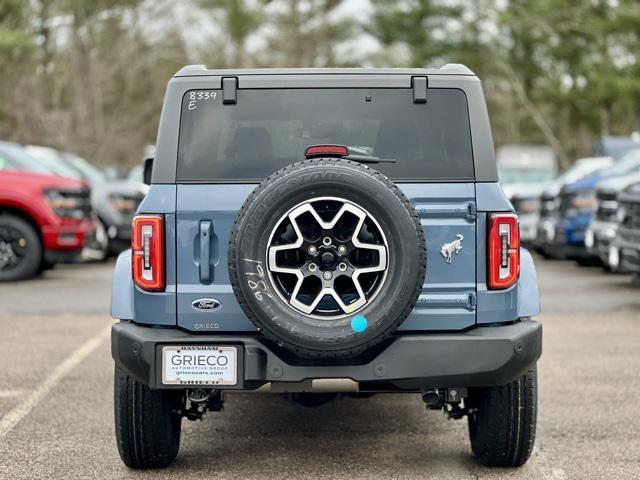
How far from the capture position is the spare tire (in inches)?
204

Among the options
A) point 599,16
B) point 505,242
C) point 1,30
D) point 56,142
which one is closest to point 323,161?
point 505,242

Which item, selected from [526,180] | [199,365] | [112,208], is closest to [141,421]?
[199,365]

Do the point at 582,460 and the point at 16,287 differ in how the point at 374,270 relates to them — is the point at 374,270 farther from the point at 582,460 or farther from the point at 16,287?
the point at 16,287

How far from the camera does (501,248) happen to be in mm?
5652

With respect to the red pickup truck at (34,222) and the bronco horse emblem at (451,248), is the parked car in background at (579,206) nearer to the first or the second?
the red pickup truck at (34,222)

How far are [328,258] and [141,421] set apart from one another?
1.29 metres

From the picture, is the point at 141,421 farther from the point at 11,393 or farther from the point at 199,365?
the point at 11,393

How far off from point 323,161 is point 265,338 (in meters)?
0.80

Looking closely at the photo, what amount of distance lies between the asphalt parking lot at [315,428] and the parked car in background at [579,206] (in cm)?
742

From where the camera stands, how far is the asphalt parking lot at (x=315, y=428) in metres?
6.08

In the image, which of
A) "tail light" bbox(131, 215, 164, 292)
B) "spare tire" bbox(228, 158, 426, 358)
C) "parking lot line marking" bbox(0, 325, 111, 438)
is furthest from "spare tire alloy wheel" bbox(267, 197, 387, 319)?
"parking lot line marking" bbox(0, 325, 111, 438)

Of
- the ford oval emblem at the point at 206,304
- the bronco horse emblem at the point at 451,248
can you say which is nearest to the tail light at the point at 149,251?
the ford oval emblem at the point at 206,304

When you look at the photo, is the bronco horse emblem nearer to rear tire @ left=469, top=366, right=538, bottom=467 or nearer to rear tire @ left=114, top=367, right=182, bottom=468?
rear tire @ left=469, top=366, right=538, bottom=467

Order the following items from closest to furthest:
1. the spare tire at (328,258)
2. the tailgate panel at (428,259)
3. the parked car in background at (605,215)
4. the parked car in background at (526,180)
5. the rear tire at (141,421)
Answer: the spare tire at (328,258) < the tailgate panel at (428,259) < the rear tire at (141,421) < the parked car in background at (605,215) < the parked car in background at (526,180)
